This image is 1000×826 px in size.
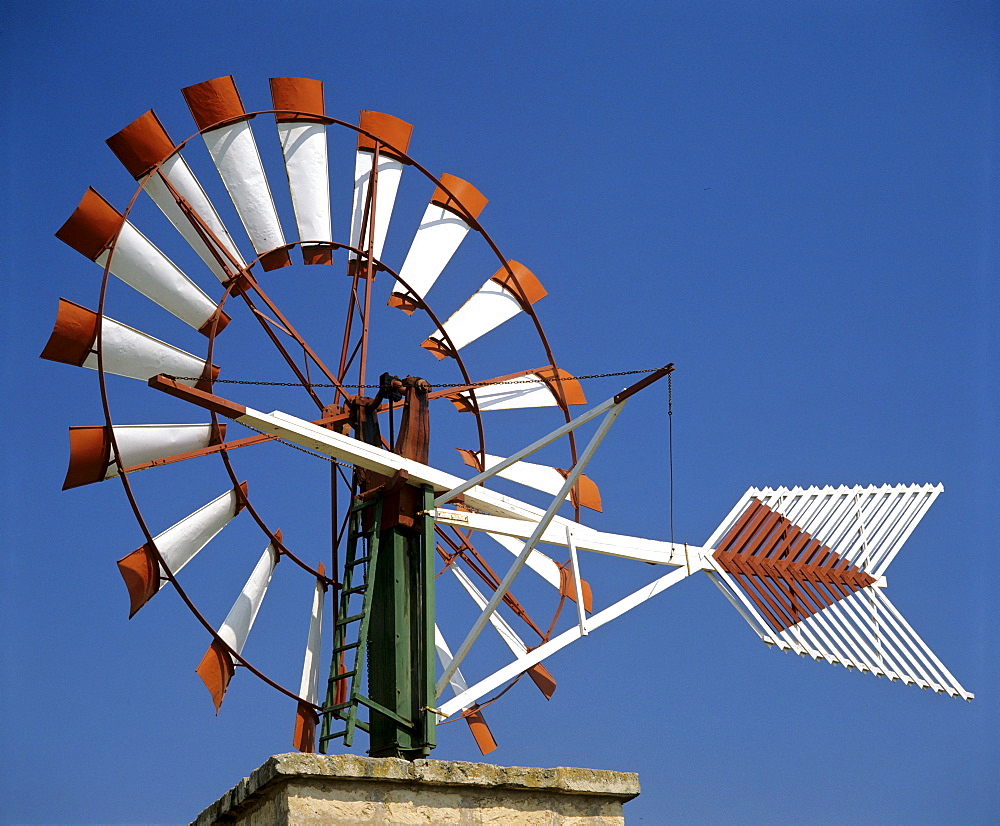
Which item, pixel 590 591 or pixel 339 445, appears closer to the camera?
pixel 339 445

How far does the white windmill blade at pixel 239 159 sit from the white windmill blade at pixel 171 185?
0.22m

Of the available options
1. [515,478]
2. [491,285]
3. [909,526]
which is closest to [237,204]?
[491,285]

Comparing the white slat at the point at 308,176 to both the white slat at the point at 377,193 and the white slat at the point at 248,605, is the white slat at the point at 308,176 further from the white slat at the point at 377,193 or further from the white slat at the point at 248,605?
the white slat at the point at 248,605

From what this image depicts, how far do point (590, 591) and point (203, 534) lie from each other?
3473 millimetres

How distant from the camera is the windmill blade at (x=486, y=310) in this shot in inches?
438

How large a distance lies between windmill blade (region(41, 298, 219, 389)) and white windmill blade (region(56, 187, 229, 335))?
0.42m

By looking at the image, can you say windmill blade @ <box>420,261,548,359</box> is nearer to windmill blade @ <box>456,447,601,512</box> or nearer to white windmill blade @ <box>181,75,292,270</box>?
windmill blade @ <box>456,447,601,512</box>

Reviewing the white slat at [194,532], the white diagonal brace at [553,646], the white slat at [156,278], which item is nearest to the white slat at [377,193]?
the white slat at [156,278]

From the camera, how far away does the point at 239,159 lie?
9.91 m

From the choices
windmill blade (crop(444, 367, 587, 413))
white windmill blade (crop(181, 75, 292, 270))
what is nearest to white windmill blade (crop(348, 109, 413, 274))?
white windmill blade (crop(181, 75, 292, 270))

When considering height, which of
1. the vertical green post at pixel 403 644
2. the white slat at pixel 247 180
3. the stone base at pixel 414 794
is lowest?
the stone base at pixel 414 794

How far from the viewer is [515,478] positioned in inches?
438

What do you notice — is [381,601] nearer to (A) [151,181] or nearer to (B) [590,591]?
(B) [590,591]

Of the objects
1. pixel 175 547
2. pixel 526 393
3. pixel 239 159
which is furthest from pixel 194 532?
pixel 526 393
